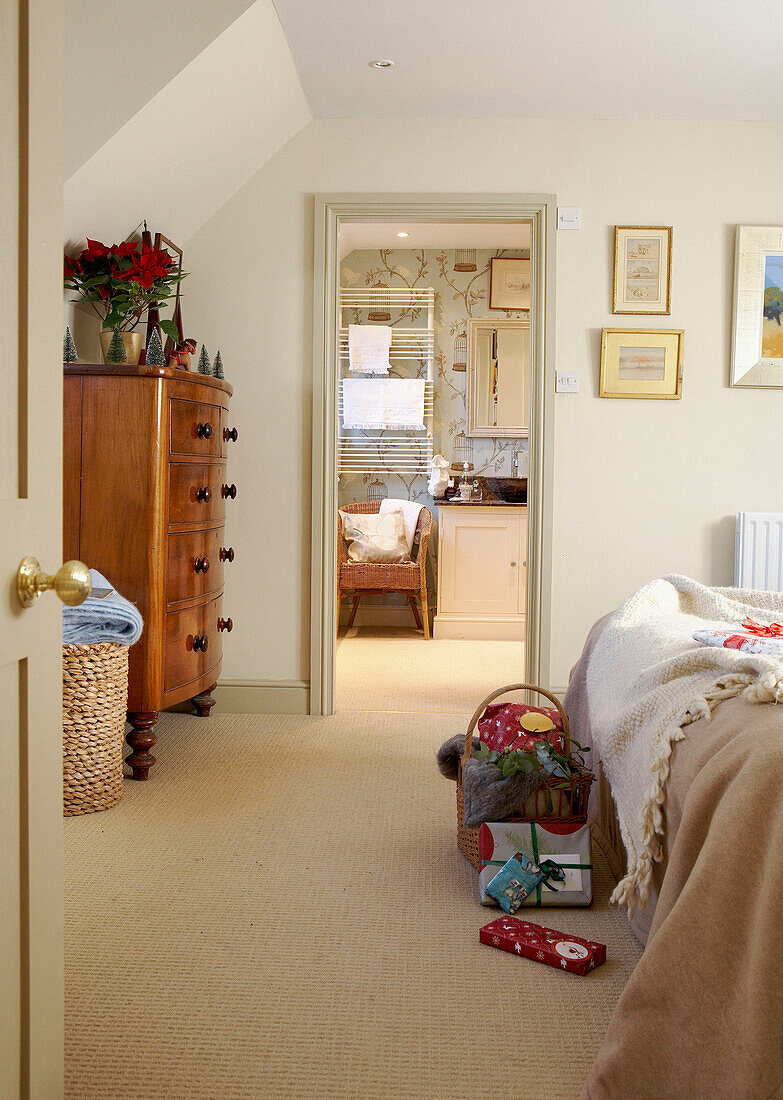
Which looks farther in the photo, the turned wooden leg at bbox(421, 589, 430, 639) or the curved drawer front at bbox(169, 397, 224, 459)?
the turned wooden leg at bbox(421, 589, 430, 639)

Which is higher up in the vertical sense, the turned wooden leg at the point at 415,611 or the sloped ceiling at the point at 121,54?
the sloped ceiling at the point at 121,54

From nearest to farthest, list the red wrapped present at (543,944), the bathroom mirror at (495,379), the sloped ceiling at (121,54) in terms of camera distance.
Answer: the red wrapped present at (543,944) → the sloped ceiling at (121,54) → the bathroom mirror at (495,379)

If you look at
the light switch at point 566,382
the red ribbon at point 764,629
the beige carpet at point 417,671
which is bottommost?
the beige carpet at point 417,671

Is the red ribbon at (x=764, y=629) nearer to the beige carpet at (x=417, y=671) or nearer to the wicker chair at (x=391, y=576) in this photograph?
the beige carpet at (x=417, y=671)

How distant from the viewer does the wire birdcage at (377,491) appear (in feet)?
21.6

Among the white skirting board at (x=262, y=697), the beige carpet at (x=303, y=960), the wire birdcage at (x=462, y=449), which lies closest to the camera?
the beige carpet at (x=303, y=960)

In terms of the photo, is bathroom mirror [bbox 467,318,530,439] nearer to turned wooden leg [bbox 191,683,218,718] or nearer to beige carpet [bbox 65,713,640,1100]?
turned wooden leg [bbox 191,683,218,718]

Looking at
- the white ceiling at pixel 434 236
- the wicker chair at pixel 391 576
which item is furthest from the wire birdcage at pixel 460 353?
the wicker chair at pixel 391 576

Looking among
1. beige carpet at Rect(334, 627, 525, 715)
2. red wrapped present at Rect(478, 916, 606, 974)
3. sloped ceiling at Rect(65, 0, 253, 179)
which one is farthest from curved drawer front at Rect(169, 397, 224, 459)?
red wrapped present at Rect(478, 916, 606, 974)

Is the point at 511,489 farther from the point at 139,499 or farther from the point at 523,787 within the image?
the point at 523,787

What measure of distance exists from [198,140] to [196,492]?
1239 mm

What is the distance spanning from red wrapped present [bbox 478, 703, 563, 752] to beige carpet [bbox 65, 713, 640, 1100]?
0.34 m

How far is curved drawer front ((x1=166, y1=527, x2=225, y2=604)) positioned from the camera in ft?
10.4

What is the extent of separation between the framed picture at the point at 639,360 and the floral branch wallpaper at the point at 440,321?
8.73ft
